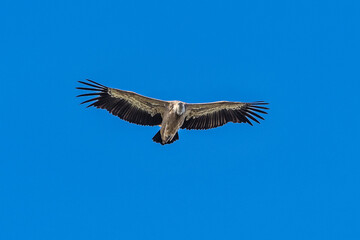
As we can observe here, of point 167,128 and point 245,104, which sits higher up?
point 245,104

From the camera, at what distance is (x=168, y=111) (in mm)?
22250

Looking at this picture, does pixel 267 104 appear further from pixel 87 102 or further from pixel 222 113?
pixel 87 102

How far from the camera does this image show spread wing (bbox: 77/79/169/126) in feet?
70.9

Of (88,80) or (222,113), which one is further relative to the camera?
(222,113)

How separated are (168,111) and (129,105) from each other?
1.63m

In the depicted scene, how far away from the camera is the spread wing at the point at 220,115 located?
75.9 feet

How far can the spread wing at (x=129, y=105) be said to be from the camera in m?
21.6

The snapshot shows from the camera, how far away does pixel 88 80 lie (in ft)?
69.4

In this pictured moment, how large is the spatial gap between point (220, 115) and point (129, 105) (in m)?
3.99

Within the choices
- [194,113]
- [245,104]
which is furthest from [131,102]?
[245,104]

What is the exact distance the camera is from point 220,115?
920 inches

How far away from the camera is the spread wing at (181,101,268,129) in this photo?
911 inches

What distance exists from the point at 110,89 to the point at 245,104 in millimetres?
5795

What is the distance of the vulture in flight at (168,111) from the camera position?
2181 centimetres
